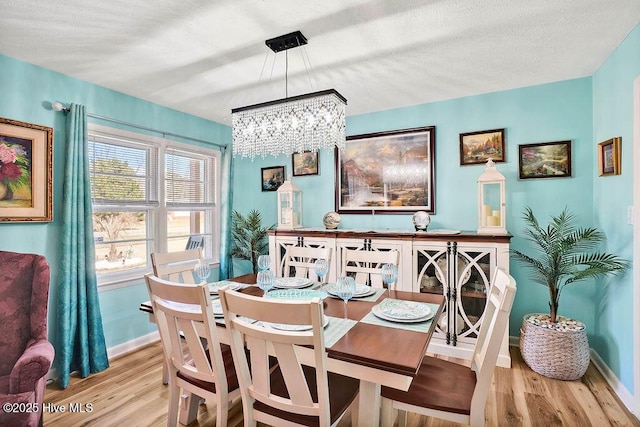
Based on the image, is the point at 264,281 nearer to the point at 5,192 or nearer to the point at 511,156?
the point at 5,192

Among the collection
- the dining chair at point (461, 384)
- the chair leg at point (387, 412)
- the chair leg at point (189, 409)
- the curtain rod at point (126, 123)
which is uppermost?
the curtain rod at point (126, 123)

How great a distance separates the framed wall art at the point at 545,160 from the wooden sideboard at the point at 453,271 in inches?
30.8

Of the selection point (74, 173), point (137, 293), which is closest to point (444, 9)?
point (74, 173)

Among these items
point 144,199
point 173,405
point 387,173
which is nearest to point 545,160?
point 387,173

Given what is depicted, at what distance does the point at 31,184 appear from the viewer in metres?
2.43

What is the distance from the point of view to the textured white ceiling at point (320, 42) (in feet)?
5.88

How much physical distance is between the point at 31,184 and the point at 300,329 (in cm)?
241

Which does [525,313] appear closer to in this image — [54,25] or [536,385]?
[536,385]

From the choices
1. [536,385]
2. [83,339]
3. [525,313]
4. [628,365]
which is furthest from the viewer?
[525,313]

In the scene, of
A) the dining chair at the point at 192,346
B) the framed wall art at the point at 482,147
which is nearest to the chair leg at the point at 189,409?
the dining chair at the point at 192,346

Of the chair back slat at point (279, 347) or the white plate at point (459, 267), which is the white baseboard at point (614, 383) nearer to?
the white plate at point (459, 267)

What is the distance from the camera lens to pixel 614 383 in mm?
2299

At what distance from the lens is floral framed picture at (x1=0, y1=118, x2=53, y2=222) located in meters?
2.31

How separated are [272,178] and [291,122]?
2109mm
